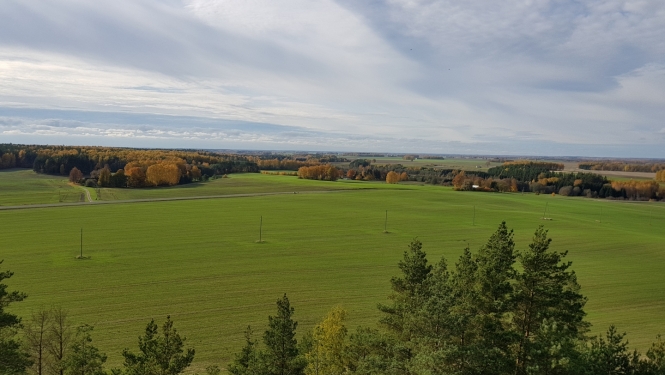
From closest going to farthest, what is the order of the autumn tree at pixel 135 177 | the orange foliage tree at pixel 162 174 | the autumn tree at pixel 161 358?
1. the autumn tree at pixel 161 358
2. the autumn tree at pixel 135 177
3. the orange foliage tree at pixel 162 174

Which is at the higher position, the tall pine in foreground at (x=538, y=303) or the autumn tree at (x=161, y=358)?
the tall pine in foreground at (x=538, y=303)

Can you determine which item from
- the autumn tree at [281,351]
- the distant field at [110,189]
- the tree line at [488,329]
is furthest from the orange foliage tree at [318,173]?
the autumn tree at [281,351]

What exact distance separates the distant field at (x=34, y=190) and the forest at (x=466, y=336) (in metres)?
87.5

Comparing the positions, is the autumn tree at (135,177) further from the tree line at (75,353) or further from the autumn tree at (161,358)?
the autumn tree at (161,358)

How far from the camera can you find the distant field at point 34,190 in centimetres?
8931

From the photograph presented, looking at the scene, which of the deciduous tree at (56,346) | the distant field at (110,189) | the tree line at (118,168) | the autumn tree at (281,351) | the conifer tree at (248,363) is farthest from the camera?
the tree line at (118,168)

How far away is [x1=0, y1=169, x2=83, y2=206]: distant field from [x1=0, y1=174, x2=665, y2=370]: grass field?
15.3 metres

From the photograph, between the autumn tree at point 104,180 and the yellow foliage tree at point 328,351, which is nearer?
the yellow foliage tree at point 328,351

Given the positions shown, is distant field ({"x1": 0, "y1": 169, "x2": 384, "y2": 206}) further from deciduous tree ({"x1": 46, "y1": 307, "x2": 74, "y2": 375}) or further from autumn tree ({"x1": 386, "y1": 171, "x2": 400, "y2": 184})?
deciduous tree ({"x1": 46, "y1": 307, "x2": 74, "y2": 375})

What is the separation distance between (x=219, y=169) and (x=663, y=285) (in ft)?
510

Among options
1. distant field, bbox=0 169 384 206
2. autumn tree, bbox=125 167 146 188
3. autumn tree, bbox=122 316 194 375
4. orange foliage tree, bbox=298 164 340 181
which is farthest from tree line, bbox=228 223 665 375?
orange foliage tree, bbox=298 164 340 181

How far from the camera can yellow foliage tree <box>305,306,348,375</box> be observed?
19.9 meters

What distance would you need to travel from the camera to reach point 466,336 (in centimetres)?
1411

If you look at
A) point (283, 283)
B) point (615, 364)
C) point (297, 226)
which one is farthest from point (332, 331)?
point (297, 226)
